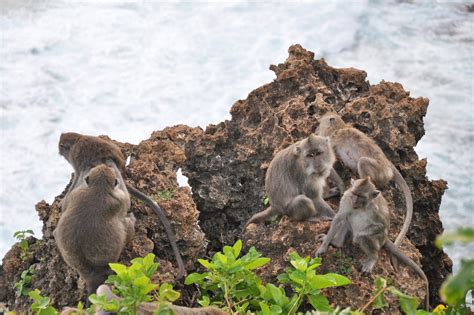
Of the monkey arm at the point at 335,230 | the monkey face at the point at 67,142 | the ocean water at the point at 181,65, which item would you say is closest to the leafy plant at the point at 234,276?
the monkey arm at the point at 335,230

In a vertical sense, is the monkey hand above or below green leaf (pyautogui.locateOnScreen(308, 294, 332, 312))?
below

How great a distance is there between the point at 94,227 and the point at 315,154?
191cm

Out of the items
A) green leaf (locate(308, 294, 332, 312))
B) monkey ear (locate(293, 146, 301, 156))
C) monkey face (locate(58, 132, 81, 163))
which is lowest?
green leaf (locate(308, 294, 332, 312))

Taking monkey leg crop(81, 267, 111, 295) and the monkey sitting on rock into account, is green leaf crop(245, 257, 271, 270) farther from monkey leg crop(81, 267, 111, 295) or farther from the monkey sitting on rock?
the monkey sitting on rock

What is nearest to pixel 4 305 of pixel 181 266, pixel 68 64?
pixel 181 266

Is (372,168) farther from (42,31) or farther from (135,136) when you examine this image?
(42,31)

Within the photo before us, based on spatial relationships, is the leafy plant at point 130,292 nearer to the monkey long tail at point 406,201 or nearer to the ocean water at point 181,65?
the monkey long tail at point 406,201

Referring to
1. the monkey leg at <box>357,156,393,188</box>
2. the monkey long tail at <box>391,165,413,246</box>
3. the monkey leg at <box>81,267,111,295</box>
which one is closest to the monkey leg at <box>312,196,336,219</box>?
the monkey leg at <box>357,156,393,188</box>

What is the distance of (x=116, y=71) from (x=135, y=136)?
2.40 meters

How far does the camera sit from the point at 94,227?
5.91 meters

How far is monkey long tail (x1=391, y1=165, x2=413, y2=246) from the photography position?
20.9ft

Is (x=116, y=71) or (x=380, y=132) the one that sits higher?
(x=380, y=132)

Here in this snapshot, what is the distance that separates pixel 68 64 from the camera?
53.0 ft

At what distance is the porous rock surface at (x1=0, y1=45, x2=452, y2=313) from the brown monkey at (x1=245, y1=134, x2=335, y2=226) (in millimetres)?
169
